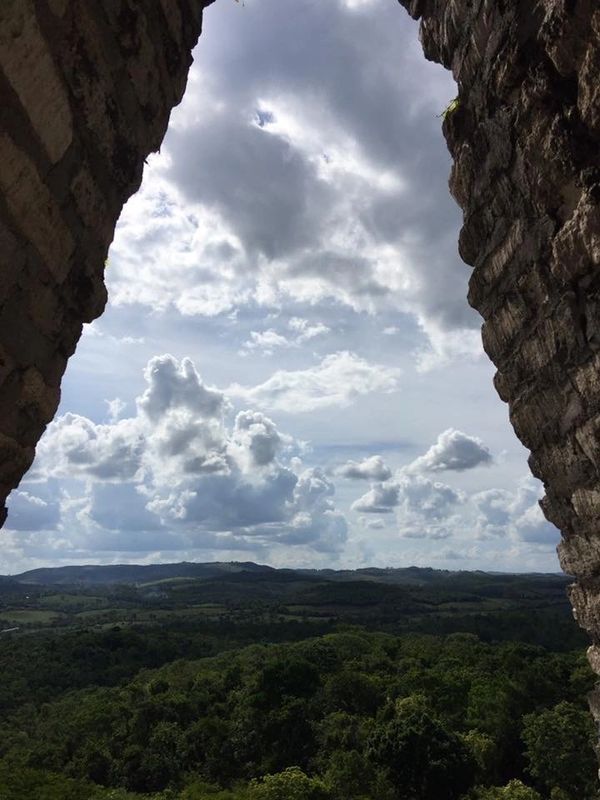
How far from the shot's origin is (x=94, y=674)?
68250 millimetres

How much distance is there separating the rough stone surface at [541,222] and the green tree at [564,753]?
1024 inches

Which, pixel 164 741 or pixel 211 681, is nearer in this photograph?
pixel 164 741

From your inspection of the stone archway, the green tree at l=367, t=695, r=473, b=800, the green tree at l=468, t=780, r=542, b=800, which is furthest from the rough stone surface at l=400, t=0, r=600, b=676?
the green tree at l=367, t=695, r=473, b=800

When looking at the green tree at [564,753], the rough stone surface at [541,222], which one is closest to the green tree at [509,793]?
the green tree at [564,753]

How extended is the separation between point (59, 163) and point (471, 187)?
5.33 metres

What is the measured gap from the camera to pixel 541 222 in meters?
6.56

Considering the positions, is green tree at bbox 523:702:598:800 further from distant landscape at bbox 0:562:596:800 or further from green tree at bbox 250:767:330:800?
green tree at bbox 250:767:330:800

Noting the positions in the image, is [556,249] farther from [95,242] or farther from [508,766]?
[508,766]

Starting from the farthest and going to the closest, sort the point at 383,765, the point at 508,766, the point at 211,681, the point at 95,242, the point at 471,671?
1. the point at 211,681
2. the point at 471,671
3. the point at 508,766
4. the point at 383,765
5. the point at 95,242

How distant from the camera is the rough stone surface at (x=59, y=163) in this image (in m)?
4.27

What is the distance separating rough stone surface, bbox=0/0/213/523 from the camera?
4270mm

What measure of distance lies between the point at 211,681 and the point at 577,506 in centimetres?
4608

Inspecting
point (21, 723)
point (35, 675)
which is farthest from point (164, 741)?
point (35, 675)

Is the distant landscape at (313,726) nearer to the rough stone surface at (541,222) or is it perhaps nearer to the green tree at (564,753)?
the green tree at (564,753)
